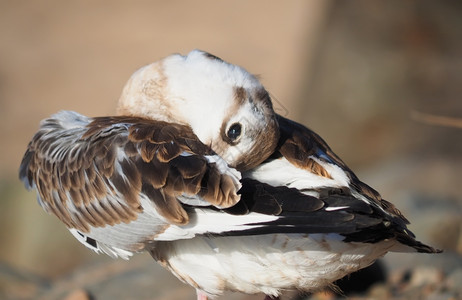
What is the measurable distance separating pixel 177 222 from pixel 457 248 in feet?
13.3

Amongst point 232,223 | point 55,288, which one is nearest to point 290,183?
point 232,223

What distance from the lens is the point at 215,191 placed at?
4.19 metres

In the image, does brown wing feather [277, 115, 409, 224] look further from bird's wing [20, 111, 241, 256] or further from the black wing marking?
bird's wing [20, 111, 241, 256]

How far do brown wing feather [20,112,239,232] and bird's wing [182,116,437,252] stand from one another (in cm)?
14

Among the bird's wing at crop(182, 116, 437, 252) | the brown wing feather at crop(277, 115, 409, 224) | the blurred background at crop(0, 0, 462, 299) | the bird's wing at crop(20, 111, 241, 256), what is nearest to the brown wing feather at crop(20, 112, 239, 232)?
the bird's wing at crop(20, 111, 241, 256)

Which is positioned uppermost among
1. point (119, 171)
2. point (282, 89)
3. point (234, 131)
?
point (234, 131)

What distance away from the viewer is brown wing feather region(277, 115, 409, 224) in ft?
15.3

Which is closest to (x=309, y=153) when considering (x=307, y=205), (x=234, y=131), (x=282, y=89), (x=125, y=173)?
(x=234, y=131)

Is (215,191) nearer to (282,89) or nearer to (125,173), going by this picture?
(125,173)

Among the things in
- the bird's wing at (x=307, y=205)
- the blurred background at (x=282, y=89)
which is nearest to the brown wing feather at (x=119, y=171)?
the bird's wing at (x=307, y=205)

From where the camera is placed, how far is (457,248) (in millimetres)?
7578

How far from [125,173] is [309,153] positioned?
1.08 metres

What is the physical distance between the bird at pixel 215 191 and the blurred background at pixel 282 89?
83 cm

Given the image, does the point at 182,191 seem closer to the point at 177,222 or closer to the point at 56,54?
the point at 177,222
